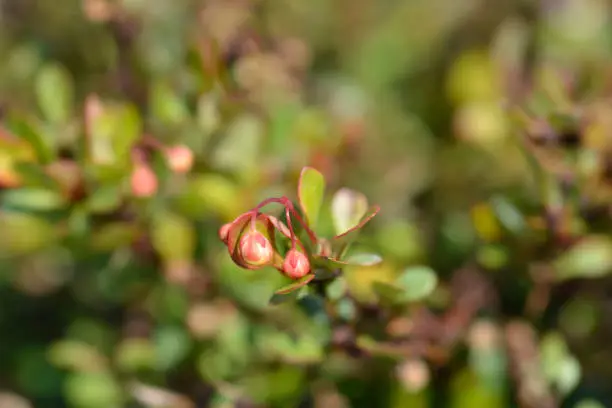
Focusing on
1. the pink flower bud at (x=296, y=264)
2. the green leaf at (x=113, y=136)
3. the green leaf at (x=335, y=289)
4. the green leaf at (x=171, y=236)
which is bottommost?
the pink flower bud at (x=296, y=264)

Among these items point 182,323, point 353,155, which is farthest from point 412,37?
point 182,323

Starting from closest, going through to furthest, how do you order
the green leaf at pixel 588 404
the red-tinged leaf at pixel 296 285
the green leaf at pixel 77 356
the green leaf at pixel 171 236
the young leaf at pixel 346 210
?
the red-tinged leaf at pixel 296 285, the young leaf at pixel 346 210, the green leaf at pixel 588 404, the green leaf at pixel 171 236, the green leaf at pixel 77 356

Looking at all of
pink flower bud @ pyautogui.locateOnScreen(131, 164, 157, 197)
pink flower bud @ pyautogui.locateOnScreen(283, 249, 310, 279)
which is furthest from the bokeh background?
pink flower bud @ pyautogui.locateOnScreen(283, 249, 310, 279)

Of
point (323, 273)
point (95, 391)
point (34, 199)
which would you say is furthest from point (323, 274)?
point (95, 391)

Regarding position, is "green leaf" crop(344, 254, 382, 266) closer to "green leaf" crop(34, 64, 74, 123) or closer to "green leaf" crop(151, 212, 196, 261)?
"green leaf" crop(151, 212, 196, 261)

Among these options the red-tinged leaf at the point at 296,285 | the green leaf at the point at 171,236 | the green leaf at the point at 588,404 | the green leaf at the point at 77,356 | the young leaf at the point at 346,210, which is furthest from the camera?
the green leaf at the point at 77,356

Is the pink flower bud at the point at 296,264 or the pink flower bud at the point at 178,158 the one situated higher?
the pink flower bud at the point at 178,158

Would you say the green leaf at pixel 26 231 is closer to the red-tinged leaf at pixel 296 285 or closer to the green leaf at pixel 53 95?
the green leaf at pixel 53 95

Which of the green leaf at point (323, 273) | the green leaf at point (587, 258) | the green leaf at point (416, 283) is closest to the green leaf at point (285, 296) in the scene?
the green leaf at point (323, 273)
